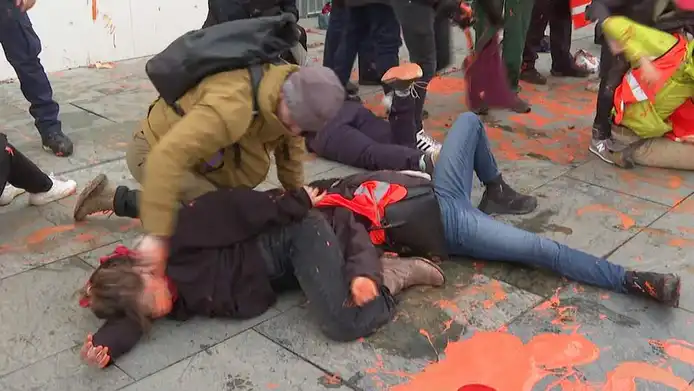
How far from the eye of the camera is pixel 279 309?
2.84m

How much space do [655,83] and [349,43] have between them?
212 cm

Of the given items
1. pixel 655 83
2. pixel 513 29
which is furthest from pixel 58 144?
pixel 655 83

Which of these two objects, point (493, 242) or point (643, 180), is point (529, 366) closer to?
point (493, 242)

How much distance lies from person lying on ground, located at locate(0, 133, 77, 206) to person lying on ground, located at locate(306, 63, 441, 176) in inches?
51.7

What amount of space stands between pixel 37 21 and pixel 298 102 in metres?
4.39

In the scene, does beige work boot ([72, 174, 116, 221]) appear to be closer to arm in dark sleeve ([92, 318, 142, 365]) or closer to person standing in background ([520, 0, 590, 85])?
arm in dark sleeve ([92, 318, 142, 365])

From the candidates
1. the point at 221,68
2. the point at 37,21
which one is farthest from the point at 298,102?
the point at 37,21

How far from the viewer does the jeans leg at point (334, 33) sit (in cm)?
531

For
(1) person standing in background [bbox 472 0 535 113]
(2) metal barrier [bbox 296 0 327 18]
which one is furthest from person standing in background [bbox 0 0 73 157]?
(2) metal barrier [bbox 296 0 327 18]

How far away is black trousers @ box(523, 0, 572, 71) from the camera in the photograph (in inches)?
234

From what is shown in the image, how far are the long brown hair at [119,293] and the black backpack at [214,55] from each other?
601 millimetres

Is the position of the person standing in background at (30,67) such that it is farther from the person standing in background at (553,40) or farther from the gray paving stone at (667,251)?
the person standing in background at (553,40)

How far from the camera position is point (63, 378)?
2.42 metres

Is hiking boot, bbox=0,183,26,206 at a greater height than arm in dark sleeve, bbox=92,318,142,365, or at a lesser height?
lesser
